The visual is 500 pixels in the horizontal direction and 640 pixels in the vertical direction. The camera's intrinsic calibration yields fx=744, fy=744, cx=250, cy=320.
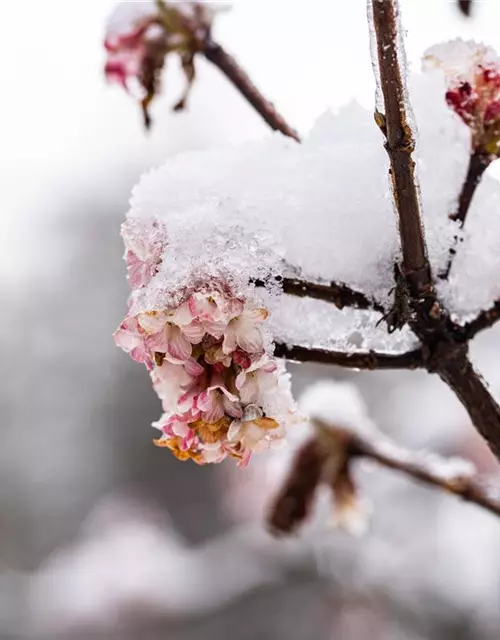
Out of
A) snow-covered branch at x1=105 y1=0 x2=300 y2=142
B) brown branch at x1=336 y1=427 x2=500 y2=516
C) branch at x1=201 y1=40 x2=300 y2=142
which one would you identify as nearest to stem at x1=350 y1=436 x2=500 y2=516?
brown branch at x1=336 y1=427 x2=500 y2=516

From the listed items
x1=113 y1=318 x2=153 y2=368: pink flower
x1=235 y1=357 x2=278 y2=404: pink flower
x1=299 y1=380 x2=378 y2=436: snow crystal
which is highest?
x1=299 y1=380 x2=378 y2=436: snow crystal

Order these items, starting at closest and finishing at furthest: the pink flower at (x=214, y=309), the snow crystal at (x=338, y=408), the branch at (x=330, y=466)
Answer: the pink flower at (x=214, y=309) < the branch at (x=330, y=466) < the snow crystal at (x=338, y=408)

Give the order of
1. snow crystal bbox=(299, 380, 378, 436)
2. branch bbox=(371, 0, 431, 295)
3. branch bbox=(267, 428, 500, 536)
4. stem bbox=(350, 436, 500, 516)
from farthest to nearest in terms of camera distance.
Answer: snow crystal bbox=(299, 380, 378, 436)
branch bbox=(267, 428, 500, 536)
stem bbox=(350, 436, 500, 516)
branch bbox=(371, 0, 431, 295)

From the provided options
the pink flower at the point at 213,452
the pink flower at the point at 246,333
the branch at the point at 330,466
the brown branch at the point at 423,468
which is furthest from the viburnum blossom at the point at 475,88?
the branch at the point at 330,466

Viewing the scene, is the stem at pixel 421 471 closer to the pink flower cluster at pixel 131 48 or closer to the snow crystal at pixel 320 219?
the snow crystal at pixel 320 219

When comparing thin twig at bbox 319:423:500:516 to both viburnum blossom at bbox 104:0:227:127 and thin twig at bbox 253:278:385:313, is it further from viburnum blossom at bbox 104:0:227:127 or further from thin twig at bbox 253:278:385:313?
viburnum blossom at bbox 104:0:227:127

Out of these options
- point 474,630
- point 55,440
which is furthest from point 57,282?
point 474,630
